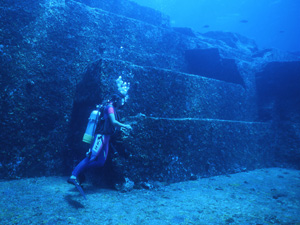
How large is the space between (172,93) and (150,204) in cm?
279

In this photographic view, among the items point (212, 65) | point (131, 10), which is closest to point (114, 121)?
point (212, 65)

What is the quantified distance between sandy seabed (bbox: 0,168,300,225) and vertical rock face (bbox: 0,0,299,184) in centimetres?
39

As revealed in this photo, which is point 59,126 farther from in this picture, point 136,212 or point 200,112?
point 200,112

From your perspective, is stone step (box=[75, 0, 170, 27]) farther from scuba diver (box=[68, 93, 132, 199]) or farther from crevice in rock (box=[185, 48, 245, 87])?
scuba diver (box=[68, 93, 132, 199])

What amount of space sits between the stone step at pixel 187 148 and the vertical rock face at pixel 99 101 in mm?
21

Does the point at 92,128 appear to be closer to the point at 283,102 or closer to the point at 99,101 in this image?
the point at 99,101

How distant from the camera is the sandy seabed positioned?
2227 mm

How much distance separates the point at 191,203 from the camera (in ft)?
9.32

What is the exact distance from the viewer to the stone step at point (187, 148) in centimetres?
336

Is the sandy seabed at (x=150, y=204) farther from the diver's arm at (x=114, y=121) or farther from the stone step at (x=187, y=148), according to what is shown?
the diver's arm at (x=114, y=121)

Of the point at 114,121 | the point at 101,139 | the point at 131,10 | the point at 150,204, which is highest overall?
the point at 131,10

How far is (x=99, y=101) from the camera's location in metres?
3.57

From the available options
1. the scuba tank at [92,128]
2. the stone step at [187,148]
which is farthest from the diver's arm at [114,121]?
the stone step at [187,148]

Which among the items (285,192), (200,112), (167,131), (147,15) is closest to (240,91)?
(200,112)
